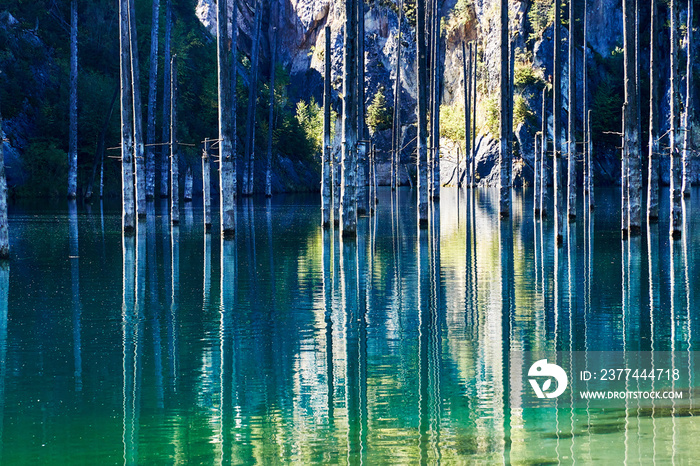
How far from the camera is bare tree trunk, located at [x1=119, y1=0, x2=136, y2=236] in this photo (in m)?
27.6

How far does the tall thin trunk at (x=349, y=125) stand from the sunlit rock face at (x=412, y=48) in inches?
2387

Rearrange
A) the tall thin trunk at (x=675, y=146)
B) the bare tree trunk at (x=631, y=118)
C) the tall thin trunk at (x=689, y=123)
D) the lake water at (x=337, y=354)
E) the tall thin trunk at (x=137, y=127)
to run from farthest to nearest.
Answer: the tall thin trunk at (x=689, y=123) → the tall thin trunk at (x=137, y=127) → the tall thin trunk at (x=675, y=146) → the bare tree trunk at (x=631, y=118) → the lake water at (x=337, y=354)

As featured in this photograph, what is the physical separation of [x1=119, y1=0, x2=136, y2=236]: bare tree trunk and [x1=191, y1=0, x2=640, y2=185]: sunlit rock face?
184 ft

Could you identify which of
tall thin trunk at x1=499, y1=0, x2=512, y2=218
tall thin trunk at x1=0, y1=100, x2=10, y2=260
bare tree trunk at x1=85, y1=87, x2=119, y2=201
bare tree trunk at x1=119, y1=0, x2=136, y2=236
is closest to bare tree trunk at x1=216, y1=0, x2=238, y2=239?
bare tree trunk at x1=119, y1=0, x2=136, y2=236

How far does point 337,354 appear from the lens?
34.8ft

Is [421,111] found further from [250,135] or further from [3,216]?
[250,135]

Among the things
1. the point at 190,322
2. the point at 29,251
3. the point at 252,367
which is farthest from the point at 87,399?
the point at 29,251

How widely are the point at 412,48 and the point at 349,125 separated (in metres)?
86.1

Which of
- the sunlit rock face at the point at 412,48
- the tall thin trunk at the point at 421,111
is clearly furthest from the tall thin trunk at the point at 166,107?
the sunlit rock face at the point at 412,48

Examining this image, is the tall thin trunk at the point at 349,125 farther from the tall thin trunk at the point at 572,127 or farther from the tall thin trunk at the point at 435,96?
the tall thin trunk at the point at 435,96

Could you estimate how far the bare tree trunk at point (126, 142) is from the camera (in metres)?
27.6

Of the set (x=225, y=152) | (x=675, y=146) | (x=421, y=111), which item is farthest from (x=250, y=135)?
(x=675, y=146)

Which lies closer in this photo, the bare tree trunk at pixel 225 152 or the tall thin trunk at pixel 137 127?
the bare tree trunk at pixel 225 152

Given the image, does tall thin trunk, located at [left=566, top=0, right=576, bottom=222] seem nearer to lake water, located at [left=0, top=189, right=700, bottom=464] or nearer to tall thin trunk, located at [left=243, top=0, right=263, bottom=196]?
lake water, located at [left=0, top=189, right=700, bottom=464]
